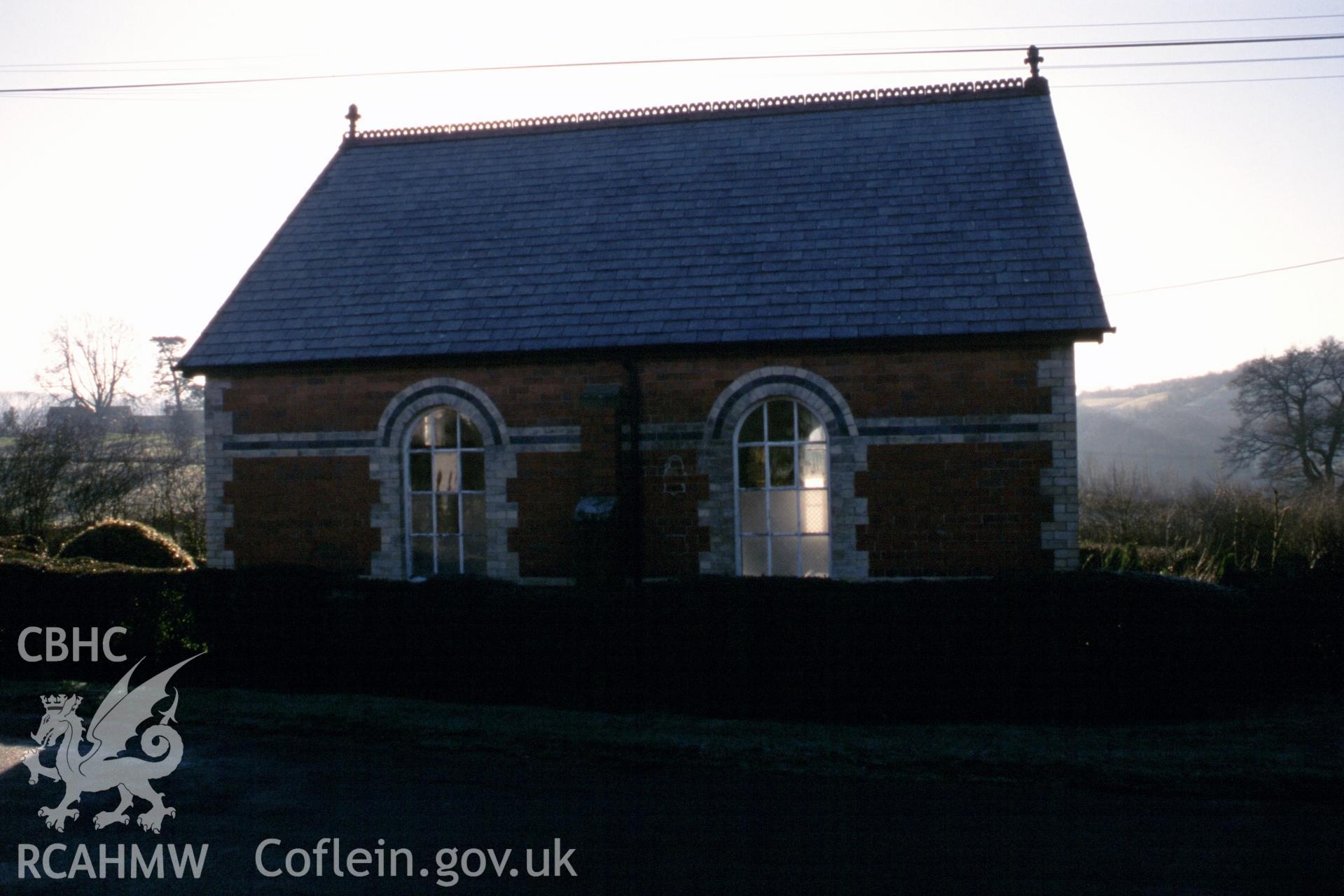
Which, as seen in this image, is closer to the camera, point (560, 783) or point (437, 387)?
point (560, 783)

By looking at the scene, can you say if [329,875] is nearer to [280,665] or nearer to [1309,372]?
[280,665]

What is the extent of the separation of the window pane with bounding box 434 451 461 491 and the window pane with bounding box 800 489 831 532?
487 centimetres

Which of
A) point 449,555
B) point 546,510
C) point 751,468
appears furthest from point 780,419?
point 449,555

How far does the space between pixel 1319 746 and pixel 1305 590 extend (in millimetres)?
2346

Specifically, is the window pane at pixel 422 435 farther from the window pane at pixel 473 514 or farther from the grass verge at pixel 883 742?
the grass verge at pixel 883 742

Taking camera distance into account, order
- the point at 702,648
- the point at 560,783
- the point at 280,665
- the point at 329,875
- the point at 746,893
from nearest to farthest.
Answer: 1. the point at 746,893
2. the point at 329,875
3. the point at 560,783
4. the point at 702,648
5. the point at 280,665

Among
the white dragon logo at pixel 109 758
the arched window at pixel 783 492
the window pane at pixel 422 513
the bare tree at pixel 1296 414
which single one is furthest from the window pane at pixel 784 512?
the bare tree at pixel 1296 414

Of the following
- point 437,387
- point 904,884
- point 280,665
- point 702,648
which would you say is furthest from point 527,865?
point 437,387

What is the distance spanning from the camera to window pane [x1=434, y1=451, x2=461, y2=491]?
1393 cm

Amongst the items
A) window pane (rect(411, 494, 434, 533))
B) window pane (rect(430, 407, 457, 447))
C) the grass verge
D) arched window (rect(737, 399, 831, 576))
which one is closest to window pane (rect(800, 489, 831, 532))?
arched window (rect(737, 399, 831, 576))

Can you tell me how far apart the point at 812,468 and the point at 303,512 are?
723cm

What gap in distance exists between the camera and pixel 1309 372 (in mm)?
36969

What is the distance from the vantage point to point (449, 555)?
14.0m

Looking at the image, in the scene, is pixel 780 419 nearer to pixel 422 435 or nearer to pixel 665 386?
pixel 665 386
